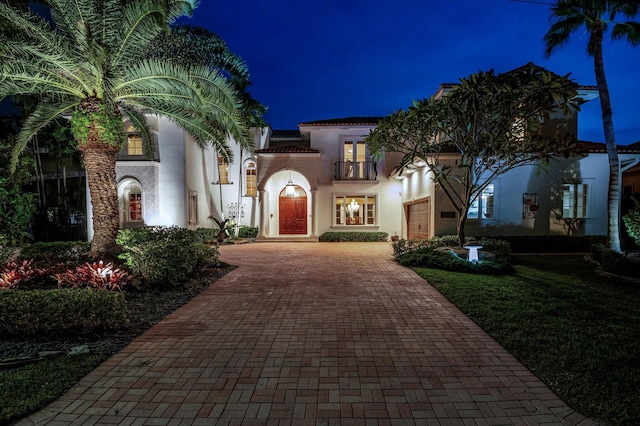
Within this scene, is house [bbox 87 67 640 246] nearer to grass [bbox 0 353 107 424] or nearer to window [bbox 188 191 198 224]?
window [bbox 188 191 198 224]

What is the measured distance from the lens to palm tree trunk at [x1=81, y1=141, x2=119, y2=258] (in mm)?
7812

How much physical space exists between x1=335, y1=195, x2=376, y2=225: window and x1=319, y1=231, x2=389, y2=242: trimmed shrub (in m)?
0.92

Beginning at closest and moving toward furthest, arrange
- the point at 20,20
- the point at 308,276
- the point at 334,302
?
1. the point at 334,302
2. the point at 20,20
3. the point at 308,276

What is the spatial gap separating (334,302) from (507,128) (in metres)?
8.12

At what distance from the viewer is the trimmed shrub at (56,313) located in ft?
14.3

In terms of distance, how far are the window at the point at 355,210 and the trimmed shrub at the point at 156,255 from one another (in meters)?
11.8

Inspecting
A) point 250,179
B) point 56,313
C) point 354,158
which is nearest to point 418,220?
point 354,158

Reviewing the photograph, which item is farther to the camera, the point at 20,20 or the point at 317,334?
the point at 20,20

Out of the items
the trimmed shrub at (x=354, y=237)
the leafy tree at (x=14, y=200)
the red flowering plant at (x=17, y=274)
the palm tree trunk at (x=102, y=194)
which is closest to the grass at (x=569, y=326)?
the palm tree trunk at (x=102, y=194)

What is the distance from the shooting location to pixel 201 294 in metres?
6.83

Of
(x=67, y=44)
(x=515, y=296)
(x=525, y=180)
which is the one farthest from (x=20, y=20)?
(x=525, y=180)

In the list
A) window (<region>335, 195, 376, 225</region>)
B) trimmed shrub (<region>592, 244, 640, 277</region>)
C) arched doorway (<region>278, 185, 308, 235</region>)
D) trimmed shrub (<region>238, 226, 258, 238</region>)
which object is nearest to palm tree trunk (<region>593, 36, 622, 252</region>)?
trimmed shrub (<region>592, 244, 640, 277</region>)

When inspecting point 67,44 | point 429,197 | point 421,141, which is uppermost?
point 67,44

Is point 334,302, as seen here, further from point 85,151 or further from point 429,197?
point 429,197
